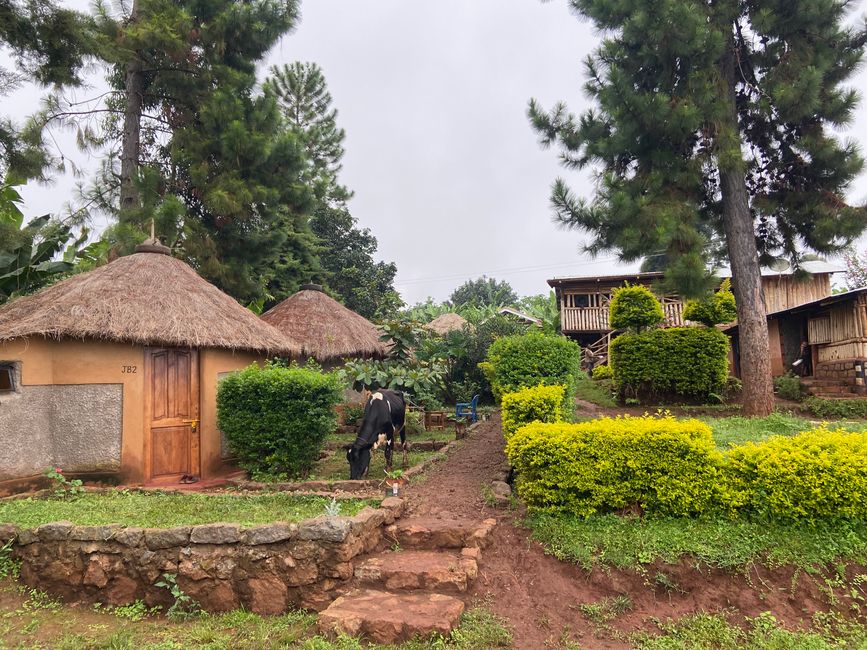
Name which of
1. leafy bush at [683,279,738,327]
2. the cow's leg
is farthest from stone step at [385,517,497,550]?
leafy bush at [683,279,738,327]

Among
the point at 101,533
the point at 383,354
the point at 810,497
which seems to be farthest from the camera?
the point at 383,354

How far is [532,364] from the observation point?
29.2 ft

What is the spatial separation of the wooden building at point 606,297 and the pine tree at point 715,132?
8.88 meters

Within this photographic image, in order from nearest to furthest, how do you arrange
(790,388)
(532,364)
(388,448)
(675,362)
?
(388,448) → (532,364) → (675,362) → (790,388)

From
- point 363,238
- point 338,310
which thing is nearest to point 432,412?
point 338,310

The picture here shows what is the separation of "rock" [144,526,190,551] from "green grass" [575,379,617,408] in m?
11.1

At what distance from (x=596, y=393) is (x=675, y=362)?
3.38 metres

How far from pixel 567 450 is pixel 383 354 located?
11233 millimetres

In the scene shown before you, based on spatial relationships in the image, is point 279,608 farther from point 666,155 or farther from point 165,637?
point 666,155

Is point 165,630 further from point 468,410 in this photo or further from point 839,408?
point 839,408

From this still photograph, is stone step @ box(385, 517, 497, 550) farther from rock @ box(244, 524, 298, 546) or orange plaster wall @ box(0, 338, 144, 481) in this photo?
orange plaster wall @ box(0, 338, 144, 481)

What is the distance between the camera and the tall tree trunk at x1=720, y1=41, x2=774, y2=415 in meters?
12.0

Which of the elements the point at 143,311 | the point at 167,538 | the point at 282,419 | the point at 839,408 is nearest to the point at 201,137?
the point at 143,311

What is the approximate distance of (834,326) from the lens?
1525 centimetres
